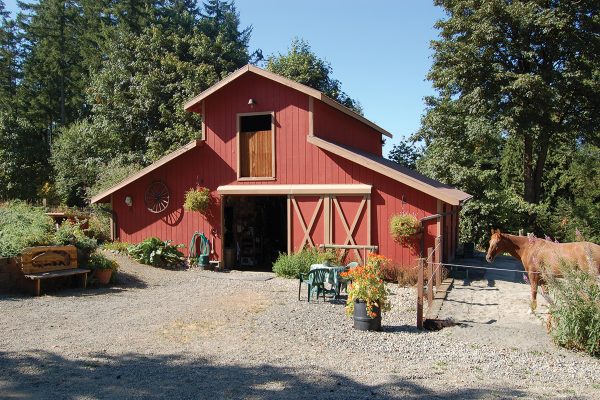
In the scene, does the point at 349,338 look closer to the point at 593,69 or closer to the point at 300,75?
the point at 593,69

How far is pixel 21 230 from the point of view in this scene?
11344 mm

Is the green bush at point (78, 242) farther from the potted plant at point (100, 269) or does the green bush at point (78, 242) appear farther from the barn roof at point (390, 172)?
the barn roof at point (390, 172)

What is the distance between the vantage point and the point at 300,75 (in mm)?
29625

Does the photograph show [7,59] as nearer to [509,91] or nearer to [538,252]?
[509,91]

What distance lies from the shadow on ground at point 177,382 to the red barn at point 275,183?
7.27 m

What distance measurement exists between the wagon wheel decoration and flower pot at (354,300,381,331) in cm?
909

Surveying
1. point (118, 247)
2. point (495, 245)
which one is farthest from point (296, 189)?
point (118, 247)

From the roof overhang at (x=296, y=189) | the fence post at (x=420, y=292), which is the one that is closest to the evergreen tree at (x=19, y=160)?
the roof overhang at (x=296, y=189)

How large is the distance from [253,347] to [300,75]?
80.8ft

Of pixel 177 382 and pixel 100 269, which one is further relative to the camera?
pixel 100 269

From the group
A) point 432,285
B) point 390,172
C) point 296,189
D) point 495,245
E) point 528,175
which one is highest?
point 528,175

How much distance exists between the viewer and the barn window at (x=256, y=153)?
14.4 m

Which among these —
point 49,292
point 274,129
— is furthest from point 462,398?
point 274,129

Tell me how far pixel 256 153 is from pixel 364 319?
7736mm
